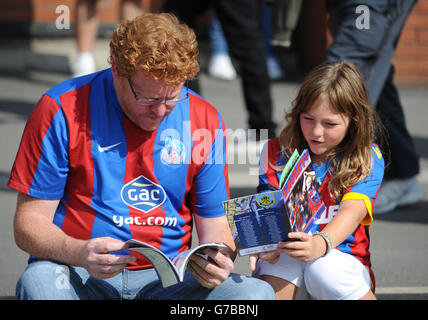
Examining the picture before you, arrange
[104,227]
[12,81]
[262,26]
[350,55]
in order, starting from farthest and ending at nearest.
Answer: [262,26]
[12,81]
[350,55]
[104,227]

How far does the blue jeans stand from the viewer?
2.41m

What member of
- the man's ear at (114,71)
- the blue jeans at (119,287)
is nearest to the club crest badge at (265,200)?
the blue jeans at (119,287)

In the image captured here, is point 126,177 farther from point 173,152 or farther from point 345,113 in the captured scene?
point 345,113

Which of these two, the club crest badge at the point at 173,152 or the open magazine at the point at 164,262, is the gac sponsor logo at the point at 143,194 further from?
the open magazine at the point at 164,262

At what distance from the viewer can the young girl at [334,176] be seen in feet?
8.99

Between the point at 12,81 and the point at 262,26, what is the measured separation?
106 inches

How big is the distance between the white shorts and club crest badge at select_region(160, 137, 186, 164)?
59 cm

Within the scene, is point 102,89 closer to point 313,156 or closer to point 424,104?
point 313,156

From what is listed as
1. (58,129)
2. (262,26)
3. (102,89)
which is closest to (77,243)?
(58,129)

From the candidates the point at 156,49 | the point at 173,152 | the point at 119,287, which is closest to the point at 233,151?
the point at 173,152

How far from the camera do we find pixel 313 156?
306 cm

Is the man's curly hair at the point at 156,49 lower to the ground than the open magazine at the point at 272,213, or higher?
higher

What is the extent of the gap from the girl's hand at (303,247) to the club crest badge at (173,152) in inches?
18.7

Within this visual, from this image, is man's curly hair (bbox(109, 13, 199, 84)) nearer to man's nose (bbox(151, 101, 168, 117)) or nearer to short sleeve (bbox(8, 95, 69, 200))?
man's nose (bbox(151, 101, 168, 117))
